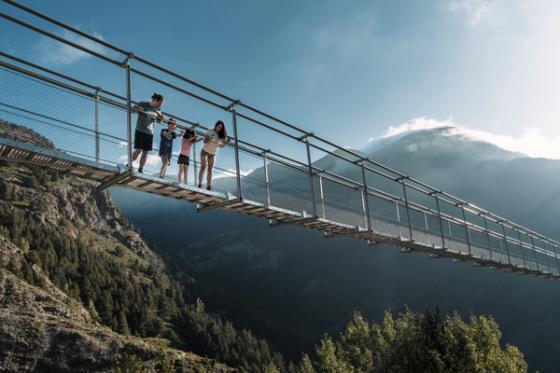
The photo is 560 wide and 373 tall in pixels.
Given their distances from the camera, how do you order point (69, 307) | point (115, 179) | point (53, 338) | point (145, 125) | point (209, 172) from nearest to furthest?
point (115, 179) → point (145, 125) → point (209, 172) → point (53, 338) → point (69, 307)

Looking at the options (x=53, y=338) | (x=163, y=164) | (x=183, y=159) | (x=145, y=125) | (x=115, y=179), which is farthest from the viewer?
(x=53, y=338)

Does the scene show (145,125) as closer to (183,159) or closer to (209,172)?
(183,159)

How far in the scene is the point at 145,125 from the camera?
9.41 m

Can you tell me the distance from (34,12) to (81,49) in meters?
0.99

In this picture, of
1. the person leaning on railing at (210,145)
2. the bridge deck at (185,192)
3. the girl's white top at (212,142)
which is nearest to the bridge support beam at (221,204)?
the bridge deck at (185,192)

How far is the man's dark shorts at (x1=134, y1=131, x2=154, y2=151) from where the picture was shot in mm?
9227

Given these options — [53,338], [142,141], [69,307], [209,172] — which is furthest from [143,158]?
[69,307]

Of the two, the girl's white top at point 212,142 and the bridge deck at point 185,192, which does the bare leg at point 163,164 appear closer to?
the bridge deck at point 185,192

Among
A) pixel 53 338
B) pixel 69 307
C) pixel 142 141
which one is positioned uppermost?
pixel 69 307

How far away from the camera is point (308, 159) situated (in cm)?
1368

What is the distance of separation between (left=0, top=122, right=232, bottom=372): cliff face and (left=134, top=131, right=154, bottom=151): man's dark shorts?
104 m

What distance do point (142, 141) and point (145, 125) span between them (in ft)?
1.21

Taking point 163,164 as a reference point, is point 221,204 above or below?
below

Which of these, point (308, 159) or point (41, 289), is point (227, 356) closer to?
point (41, 289)
